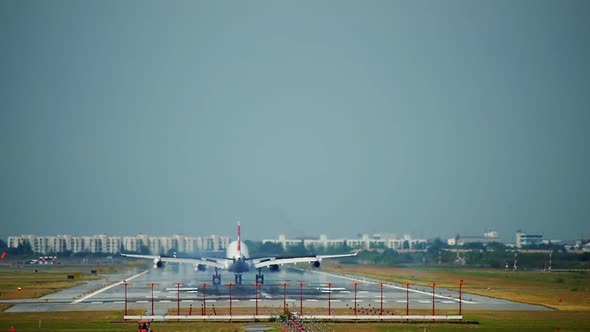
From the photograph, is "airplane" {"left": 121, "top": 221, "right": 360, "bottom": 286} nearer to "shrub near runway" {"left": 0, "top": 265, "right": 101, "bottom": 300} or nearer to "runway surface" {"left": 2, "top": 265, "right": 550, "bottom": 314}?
"runway surface" {"left": 2, "top": 265, "right": 550, "bottom": 314}

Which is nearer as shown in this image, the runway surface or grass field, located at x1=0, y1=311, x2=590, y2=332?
grass field, located at x1=0, y1=311, x2=590, y2=332

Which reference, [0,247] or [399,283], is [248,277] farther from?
[0,247]

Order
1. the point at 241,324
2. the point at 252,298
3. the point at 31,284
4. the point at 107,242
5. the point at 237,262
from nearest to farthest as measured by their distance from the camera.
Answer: the point at 241,324 → the point at 252,298 → the point at 237,262 → the point at 31,284 → the point at 107,242

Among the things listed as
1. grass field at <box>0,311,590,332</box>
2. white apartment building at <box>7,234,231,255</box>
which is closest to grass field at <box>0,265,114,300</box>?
grass field at <box>0,311,590,332</box>

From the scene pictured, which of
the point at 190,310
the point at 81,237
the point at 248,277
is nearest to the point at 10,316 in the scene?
the point at 190,310

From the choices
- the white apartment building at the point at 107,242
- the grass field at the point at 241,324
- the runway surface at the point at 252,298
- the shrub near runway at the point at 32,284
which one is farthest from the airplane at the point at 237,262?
the white apartment building at the point at 107,242

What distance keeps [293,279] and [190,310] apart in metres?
40.8

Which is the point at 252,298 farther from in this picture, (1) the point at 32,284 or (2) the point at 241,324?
(1) the point at 32,284

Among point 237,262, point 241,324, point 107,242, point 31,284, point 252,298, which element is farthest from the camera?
point 107,242

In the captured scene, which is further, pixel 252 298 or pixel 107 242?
pixel 107 242

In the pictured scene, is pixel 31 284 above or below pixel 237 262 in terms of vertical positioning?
below

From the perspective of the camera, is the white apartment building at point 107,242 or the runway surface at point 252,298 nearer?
the runway surface at point 252,298

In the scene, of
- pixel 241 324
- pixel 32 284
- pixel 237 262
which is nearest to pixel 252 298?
pixel 237 262

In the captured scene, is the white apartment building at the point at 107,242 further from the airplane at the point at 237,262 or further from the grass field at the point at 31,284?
the airplane at the point at 237,262
